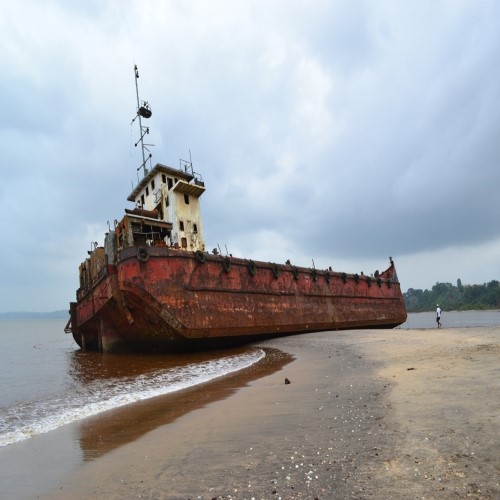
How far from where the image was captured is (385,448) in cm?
265

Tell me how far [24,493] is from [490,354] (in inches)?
278

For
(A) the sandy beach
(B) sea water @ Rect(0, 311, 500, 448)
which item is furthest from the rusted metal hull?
(A) the sandy beach

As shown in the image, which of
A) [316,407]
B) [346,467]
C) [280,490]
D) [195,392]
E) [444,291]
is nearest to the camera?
[280,490]

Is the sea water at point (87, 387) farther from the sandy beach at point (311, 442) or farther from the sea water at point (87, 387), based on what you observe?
the sandy beach at point (311, 442)

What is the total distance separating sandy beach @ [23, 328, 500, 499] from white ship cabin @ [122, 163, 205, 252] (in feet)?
35.7

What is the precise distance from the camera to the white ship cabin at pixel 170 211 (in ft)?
52.3

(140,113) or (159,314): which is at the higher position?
(140,113)

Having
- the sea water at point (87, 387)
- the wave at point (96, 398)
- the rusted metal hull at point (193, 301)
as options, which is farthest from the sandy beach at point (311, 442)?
the rusted metal hull at point (193, 301)

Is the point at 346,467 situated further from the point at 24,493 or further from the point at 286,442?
the point at 24,493

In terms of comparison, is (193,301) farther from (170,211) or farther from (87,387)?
(170,211)

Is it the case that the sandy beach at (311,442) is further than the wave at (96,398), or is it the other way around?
the wave at (96,398)

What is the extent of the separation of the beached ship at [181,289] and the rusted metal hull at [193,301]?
0.03 meters


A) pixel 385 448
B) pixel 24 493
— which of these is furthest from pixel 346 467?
pixel 24 493

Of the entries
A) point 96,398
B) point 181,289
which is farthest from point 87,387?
point 181,289
